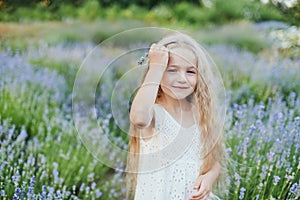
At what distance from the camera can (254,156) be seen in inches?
113

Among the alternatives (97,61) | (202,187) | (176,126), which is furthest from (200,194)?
(97,61)

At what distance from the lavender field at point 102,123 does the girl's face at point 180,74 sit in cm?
57

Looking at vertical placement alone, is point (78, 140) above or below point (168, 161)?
below

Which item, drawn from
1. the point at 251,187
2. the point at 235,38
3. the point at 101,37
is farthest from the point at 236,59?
the point at 251,187

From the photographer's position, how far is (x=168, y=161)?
2.27 m

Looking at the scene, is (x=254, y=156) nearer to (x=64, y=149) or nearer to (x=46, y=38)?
(x=64, y=149)

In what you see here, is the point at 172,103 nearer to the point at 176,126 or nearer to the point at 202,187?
the point at 176,126

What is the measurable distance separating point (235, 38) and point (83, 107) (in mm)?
1147

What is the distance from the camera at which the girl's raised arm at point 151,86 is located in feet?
7.02

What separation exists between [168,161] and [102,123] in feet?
3.97

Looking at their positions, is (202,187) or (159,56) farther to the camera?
(202,187)

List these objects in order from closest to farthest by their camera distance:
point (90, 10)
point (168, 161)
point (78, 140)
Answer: point (168, 161) < point (78, 140) < point (90, 10)

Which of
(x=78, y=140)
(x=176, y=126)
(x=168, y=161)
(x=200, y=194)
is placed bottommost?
(x=78, y=140)

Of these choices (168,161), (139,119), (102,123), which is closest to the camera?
(139,119)
